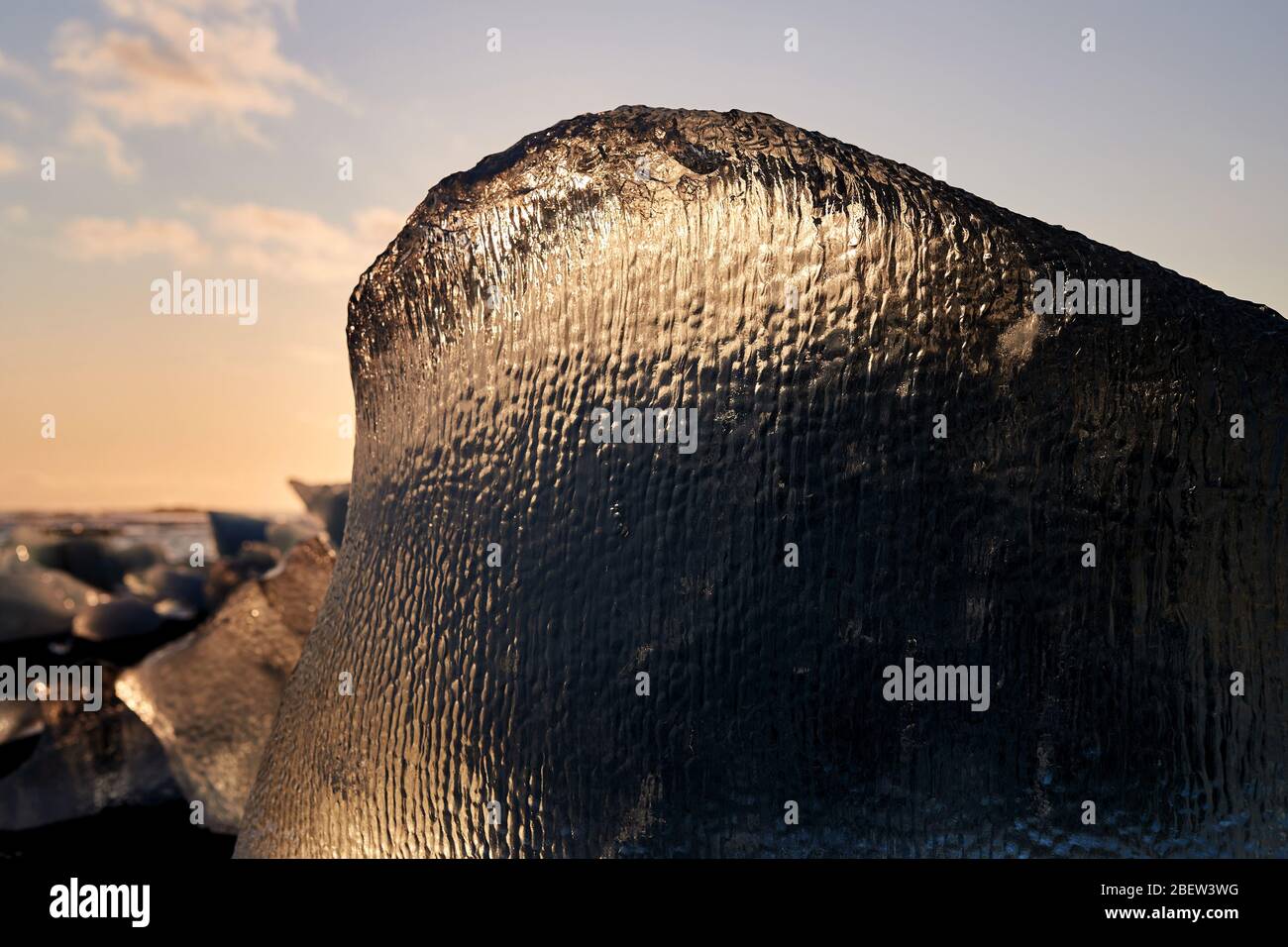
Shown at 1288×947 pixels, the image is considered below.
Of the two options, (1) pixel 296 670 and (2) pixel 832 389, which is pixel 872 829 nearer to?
(2) pixel 832 389

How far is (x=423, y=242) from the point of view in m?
2.57

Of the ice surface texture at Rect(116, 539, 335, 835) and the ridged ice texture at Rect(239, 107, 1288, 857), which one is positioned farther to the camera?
the ice surface texture at Rect(116, 539, 335, 835)

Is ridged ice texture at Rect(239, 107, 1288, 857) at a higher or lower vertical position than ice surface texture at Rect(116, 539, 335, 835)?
higher

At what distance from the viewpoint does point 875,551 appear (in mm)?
1896

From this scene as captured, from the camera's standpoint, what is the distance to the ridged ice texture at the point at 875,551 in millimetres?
1865

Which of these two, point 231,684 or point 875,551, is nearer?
point 875,551

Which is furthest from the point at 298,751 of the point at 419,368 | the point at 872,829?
the point at 872,829

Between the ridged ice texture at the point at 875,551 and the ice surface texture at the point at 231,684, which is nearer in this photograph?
the ridged ice texture at the point at 875,551

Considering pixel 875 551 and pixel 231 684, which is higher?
pixel 875 551

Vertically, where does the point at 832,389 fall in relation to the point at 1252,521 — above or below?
above

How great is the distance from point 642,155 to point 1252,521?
1.46m

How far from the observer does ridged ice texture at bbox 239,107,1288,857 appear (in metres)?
1.87

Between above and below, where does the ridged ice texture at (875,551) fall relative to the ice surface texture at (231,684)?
above
